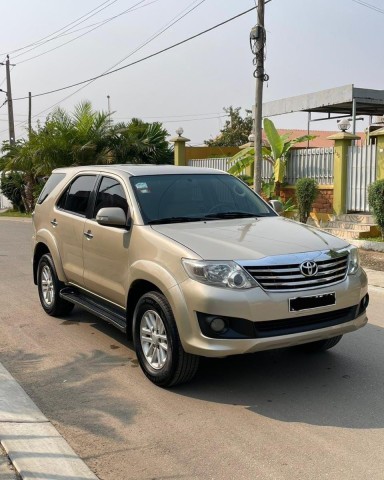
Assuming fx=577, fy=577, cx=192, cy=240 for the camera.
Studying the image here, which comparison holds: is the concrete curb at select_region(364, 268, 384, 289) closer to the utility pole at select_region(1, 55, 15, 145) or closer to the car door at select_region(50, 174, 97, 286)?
the car door at select_region(50, 174, 97, 286)

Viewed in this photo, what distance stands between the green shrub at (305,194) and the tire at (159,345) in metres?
10.8

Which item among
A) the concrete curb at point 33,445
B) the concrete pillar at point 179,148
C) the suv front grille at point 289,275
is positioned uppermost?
the concrete pillar at point 179,148

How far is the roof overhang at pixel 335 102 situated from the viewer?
19375mm

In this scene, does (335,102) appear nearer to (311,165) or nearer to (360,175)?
(311,165)

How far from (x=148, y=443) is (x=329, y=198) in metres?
12.6

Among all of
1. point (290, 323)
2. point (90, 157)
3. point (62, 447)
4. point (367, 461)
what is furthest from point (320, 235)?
point (90, 157)

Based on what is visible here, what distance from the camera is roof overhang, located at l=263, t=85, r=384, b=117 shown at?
63.6ft

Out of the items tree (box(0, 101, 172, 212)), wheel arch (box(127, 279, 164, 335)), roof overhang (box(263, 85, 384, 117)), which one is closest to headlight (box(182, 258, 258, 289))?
wheel arch (box(127, 279, 164, 335))

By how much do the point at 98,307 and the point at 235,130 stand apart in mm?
39481

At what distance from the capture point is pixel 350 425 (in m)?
3.96

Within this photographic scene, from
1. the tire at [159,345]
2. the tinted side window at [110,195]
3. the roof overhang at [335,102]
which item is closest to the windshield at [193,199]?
the tinted side window at [110,195]

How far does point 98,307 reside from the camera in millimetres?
5734

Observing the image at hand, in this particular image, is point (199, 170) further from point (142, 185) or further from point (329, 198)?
point (329, 198)

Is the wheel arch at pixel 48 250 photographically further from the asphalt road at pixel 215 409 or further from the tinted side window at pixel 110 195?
the tinted side window at pixel 110 195
